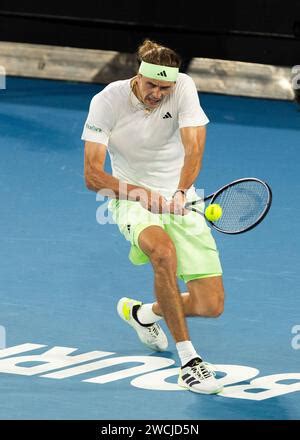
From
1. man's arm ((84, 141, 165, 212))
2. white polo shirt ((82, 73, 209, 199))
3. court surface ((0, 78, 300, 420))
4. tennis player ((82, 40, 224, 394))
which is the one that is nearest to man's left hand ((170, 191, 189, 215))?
tennis player ((82, 40, 224, 394))

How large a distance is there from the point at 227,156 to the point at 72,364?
19.1ft

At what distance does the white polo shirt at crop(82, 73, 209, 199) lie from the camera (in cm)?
891

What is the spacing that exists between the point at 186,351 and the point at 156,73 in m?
1.80

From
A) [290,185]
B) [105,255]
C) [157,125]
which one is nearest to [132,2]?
[290,185]

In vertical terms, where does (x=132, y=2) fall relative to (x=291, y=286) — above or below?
above

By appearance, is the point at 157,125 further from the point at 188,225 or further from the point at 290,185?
the point at 290,185

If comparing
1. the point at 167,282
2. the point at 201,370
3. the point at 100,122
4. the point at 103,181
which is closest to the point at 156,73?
the point at 100,122

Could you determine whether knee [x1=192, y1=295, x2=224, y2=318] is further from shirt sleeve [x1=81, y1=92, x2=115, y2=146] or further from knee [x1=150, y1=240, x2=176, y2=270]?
shirt sleeve [x1=81, y1=92, x2=115, y2=146]

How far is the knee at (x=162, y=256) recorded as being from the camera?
27.9 ft

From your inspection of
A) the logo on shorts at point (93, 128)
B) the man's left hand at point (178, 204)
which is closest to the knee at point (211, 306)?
the man's left hand at point (178, 204)

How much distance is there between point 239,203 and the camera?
28.8ft

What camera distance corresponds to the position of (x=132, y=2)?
57.1ft

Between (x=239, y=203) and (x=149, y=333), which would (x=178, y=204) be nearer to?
(x=239, y=203)

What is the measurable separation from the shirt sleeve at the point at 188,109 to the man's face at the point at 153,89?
134 millimetres
